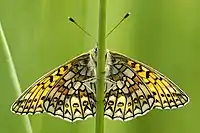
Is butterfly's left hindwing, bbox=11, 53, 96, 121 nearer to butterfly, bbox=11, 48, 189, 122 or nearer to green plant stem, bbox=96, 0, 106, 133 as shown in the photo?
butterfly, bbox=11, 48, 189, 122

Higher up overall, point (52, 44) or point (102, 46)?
point (52, 44)

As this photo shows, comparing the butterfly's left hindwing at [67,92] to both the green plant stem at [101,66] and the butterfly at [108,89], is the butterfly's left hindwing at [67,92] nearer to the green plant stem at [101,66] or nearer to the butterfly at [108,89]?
the butterfly at [108,89]

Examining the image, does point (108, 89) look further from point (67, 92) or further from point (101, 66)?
point (101, 66)

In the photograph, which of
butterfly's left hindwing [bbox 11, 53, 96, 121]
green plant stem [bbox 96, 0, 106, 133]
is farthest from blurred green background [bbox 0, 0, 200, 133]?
green plant stem [bbox 96, 0, 106, 133]

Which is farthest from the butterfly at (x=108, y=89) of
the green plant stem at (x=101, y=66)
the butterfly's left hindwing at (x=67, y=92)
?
the green plant stem at (x=101, y=66)

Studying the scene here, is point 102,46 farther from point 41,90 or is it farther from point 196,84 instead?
point 196,84

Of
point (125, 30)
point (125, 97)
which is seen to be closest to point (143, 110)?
point (125, 97)

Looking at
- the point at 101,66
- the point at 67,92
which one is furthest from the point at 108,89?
the point at 101,66
